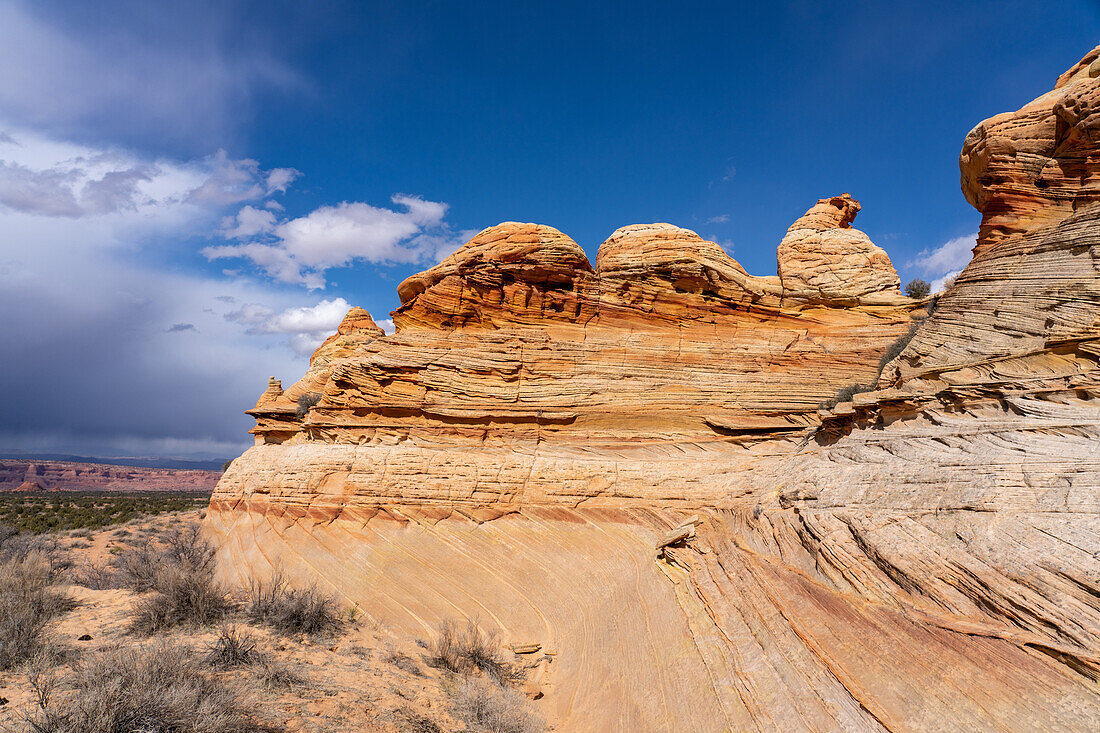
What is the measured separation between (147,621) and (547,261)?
12693 mm

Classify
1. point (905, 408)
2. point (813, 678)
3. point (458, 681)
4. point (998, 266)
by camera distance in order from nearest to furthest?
point (813, 678), point (458, 681), point (905, 408), point (998, 266)

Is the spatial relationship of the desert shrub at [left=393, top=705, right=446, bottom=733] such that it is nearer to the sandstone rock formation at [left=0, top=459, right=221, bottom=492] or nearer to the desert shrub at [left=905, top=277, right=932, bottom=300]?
the desert shrub at [left=905, top=277, right=932, bottom=300]

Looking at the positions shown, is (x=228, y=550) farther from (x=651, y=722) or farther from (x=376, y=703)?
(x=651, y=722)

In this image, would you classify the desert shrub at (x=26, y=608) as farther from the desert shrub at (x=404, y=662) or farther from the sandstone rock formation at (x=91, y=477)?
the sandstone rock formation at (x=91, y=477)

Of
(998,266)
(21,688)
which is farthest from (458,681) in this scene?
(998,266)

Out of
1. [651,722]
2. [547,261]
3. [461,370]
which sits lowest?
[651,722]

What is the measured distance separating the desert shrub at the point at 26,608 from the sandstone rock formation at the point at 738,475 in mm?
3948

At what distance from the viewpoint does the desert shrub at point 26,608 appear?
718 centimetres

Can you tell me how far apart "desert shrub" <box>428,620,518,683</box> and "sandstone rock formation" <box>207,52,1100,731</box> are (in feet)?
2.52

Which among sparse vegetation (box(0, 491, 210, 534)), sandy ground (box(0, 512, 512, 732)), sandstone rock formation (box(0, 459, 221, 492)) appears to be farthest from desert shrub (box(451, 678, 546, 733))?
sandstone rock formation (box(0, 459, 221, 492))

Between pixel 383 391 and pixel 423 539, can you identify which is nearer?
pixel 423 539

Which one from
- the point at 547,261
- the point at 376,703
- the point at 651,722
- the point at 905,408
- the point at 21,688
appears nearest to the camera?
the point at 21,688

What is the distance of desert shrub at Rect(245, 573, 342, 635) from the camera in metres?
10.0

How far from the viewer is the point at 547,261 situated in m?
16.0
